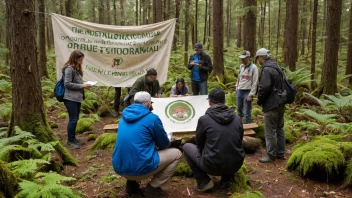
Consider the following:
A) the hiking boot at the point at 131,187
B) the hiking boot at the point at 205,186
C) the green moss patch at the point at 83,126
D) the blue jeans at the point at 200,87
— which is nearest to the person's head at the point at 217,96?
the hiking boot at the point at 205,186

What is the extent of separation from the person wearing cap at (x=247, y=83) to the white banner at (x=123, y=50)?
8.13ft

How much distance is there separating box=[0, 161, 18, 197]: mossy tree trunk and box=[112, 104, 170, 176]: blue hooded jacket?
1.25 m

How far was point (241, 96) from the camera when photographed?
25.0 feet

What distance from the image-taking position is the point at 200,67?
878cm

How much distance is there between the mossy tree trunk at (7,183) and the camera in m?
3.35

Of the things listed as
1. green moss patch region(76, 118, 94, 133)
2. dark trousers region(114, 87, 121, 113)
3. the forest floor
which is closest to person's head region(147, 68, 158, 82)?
the forest floor

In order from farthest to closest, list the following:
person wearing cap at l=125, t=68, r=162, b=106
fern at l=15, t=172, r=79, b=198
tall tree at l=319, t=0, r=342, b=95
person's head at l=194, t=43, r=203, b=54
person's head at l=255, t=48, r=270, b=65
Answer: tall tree at l=319, t=0, r=342, b=95 < person's head at l=194, t=43, r=203, b=54 < person wearing cap at l=125, t=68, r=162, b=106 < person's head at l=255, t=48, r=270, b=65 < fern at l=15, t=172, r=79, b=198

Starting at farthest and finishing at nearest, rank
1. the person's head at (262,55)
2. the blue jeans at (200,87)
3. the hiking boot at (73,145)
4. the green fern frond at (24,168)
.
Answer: the blue jeans at (200,87) < the hiking boot at (73,145) < the person's head at (262,55) < the green fern frond at (24,168)

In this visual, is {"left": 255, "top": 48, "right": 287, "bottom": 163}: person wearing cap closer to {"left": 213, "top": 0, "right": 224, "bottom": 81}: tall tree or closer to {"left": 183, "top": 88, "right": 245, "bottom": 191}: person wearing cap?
{"left": 183, "top": 88, "right": 245, "bottom": 191}: person wearing cap

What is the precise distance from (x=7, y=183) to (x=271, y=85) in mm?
4515

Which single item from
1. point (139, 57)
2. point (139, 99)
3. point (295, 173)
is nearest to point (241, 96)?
point (295, 173)

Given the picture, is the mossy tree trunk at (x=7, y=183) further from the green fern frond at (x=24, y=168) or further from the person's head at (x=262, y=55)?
the person's head at (x=262, y=55)

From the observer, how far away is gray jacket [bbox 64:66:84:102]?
20.1 ft

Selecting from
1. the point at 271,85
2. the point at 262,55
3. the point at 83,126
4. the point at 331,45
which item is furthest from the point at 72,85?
the point at 331,45
